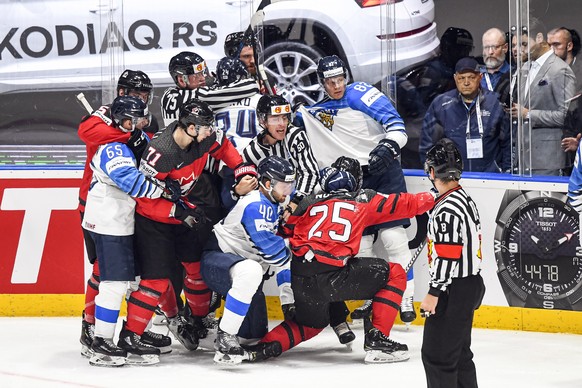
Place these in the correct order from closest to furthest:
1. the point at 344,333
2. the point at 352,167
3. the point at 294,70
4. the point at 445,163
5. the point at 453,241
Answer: the point at 453,241
the point at 445,163
the point at 352,167
the point at 344,333
the point at 294,70

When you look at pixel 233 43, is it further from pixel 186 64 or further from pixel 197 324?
pixel 197 324

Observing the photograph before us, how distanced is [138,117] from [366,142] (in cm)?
141

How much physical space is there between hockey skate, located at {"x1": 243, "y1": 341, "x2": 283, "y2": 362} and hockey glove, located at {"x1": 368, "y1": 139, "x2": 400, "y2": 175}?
113 cm

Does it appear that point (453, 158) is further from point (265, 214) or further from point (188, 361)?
point (188, 361)

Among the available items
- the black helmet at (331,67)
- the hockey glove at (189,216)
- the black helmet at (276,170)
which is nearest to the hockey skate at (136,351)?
the hockey glove at (189,216)

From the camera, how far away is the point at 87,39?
724 cm

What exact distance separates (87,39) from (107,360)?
234 centimetres

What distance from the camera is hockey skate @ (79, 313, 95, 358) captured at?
5961 millimetres

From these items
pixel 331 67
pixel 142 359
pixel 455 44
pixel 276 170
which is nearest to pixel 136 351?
pixel 142 359

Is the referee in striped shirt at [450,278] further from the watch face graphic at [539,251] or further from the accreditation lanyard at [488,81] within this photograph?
the accreditation lanyard at [488,81]

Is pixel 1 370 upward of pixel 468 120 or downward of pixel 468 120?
downward

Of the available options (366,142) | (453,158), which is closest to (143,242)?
(366,142)

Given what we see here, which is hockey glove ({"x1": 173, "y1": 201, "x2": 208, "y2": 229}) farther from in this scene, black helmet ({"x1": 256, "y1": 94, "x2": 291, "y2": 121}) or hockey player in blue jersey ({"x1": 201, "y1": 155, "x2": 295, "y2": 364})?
black helmet ({"x1": 256, "y1": 94, "x2": 291, "y2": 121})

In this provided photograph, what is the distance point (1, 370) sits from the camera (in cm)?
573
